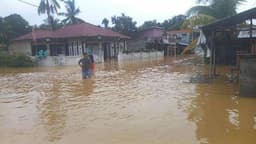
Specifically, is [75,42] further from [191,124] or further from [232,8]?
[191,124]

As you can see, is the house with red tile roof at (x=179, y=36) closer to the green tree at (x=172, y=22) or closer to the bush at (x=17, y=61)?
the green tree at (x=172, y=22)

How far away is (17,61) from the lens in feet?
108

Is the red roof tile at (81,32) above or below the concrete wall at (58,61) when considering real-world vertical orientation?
above

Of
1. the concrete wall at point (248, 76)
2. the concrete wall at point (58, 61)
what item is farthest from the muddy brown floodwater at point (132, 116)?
the concrete wall at point (58, 61)

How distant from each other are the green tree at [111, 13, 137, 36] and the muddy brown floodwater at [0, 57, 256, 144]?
4032 cm

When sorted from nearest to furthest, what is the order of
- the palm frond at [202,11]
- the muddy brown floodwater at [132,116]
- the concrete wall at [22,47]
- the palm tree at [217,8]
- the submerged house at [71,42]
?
the muddy brown floodwater at [132,116], the palm tree at [217,8], the palm frond at [202,11], the submerged house at [71,42], the concrete wall at [22,47]

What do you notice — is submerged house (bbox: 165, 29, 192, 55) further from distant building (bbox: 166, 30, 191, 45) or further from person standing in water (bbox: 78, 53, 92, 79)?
person standing in water (bbox: 78, 53, 92, 79)

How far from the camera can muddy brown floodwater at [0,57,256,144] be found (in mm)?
7230

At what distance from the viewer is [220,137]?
702 cm

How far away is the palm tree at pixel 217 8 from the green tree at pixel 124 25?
24527 millimetres

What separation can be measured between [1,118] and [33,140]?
9.35 feet

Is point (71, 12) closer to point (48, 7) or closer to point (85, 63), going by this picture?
point (48, 7)

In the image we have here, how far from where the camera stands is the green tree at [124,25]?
54.1 meters

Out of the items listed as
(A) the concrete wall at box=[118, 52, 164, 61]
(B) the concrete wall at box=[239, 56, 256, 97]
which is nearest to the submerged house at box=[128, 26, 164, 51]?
(A) the concrete wall at box=[118, 52, 164, 61]
